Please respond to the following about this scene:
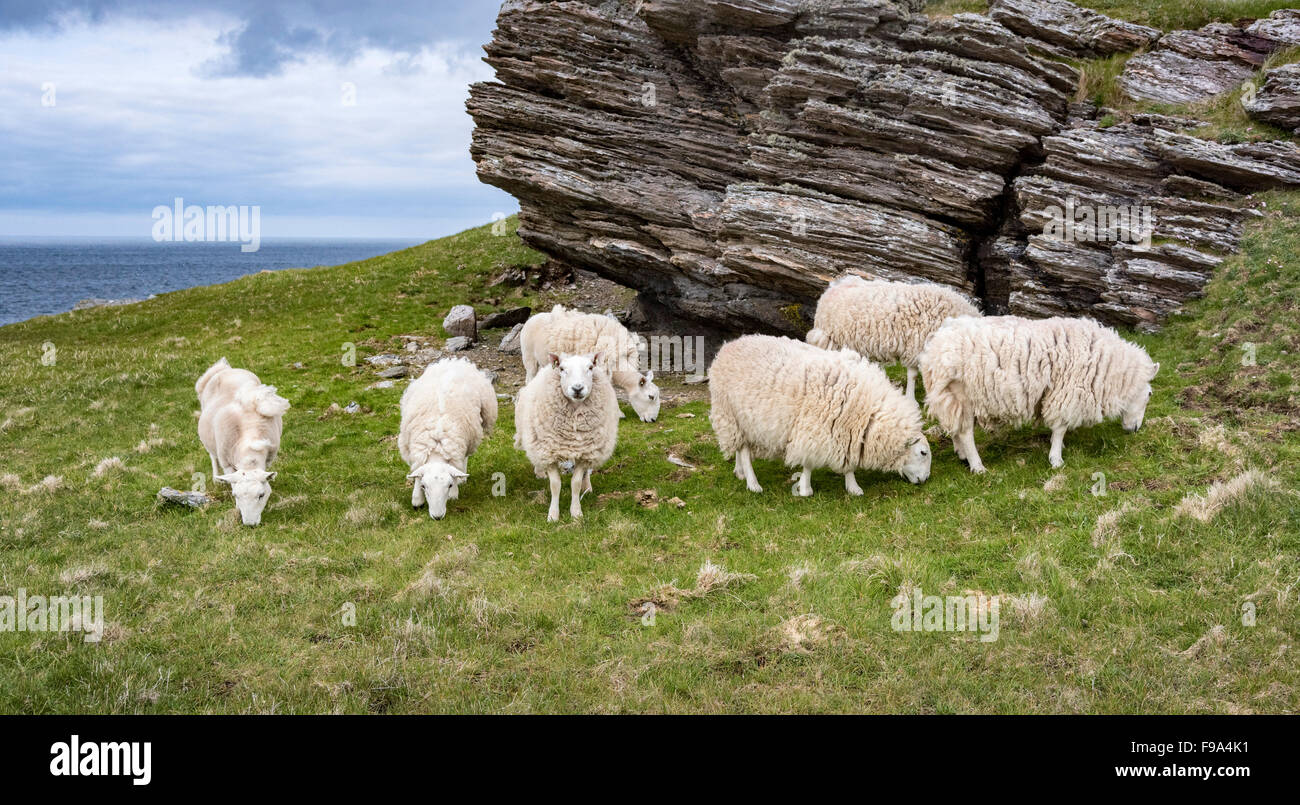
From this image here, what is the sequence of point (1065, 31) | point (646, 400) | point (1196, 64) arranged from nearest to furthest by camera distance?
point (646, 400)
point (1196, 64)
point (1065, 31)

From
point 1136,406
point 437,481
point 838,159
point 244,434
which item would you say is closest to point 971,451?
point 1136,406

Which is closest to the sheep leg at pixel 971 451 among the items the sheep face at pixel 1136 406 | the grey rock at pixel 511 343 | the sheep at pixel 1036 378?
the sheep at pixel 1036 378

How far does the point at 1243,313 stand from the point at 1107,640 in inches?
422

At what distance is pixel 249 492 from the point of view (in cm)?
1203

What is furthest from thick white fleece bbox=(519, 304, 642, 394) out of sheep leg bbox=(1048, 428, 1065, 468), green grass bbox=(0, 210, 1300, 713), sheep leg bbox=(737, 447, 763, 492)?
sheep leg bbox=(1048, 428, 1065, 468)

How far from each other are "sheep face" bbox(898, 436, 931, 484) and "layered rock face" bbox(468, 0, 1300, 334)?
7826 mm

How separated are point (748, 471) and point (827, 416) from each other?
1.79m

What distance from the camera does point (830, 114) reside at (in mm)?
19688

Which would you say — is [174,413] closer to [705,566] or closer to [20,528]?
[20,528]

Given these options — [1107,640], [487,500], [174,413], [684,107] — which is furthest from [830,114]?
[174,413]

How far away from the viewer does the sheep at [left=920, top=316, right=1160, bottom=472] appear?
1185 cm

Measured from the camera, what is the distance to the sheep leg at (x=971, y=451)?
12211 millimetres

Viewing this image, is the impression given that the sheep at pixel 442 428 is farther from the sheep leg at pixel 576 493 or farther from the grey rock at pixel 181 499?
the grey rock at pixel 181 499

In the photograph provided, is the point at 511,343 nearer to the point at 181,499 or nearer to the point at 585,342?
the point at 585,342
